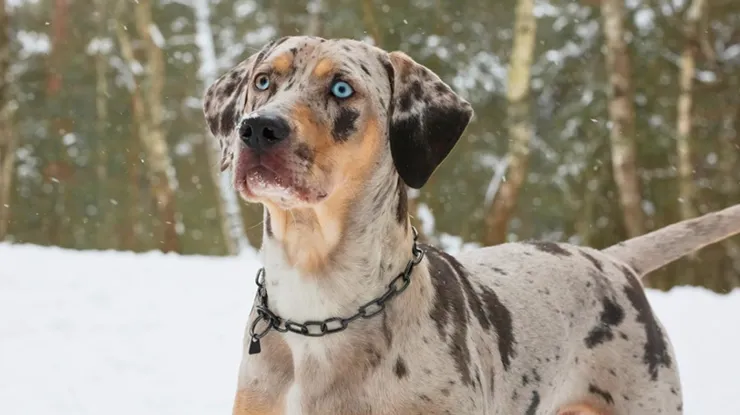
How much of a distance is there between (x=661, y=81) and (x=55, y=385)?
1156 centimetres

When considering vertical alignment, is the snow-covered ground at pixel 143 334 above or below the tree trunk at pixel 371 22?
below

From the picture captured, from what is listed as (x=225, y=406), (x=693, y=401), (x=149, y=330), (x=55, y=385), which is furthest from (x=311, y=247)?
(x=149, y=330)

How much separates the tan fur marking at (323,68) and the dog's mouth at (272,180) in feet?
1.48

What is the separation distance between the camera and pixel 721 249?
1473cm

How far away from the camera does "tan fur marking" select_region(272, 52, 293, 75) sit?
324 centimetres

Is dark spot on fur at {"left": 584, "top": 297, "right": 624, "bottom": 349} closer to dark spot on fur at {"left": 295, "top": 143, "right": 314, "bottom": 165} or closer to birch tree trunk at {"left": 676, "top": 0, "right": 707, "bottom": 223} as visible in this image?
dark spot on fur at {"left": 295, "top": 143, "right": 314, "bottom": 165}

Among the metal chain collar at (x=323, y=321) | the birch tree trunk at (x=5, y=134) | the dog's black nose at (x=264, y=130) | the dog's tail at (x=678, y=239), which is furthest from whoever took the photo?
the birch tree trunk at (x=5, y=134)

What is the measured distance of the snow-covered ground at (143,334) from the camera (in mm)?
6117

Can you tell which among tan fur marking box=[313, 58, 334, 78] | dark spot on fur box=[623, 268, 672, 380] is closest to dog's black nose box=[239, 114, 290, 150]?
tan fur marking box=[313, 58, 334, 78]

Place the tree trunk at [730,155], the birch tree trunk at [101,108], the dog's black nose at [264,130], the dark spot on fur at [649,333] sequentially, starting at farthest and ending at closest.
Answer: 1. the birch tree trunk at [101,108]
2. the tree trunk at [730,155]
3. the dark spot on fur at [649,333]
4. the dog's black nose at [264,130]

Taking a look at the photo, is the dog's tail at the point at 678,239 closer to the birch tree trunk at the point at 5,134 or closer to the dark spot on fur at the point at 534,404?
the dark spot on fur at the point at 534,404

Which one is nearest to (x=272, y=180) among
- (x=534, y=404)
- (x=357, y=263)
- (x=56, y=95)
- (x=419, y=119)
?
(x=357, y=263)

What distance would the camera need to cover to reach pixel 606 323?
3.93 meters

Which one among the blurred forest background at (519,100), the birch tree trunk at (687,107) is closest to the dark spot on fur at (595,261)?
the blurred forest background at (519,100)
